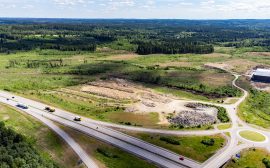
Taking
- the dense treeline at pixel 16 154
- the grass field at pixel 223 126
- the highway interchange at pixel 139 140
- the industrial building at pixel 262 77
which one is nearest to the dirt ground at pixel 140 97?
the grass field at pixel 223 126

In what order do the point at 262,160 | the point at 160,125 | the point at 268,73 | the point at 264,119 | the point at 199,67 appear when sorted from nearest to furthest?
the point at 262,160
the point at 160,125
the point at 264,119
the point at 268,73
the point at 199,67

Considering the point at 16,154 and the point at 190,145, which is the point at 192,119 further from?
the point at 16,154

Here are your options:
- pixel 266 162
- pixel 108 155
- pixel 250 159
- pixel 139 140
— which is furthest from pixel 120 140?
pixel 266 162

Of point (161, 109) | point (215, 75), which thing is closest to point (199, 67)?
point (215, 75)

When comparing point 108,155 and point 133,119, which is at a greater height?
point 133,119

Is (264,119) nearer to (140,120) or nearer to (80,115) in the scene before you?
(140,120)

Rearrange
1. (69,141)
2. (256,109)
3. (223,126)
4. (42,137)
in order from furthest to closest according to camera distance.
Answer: (256,109), (223,126), (42,137), (69,141)
